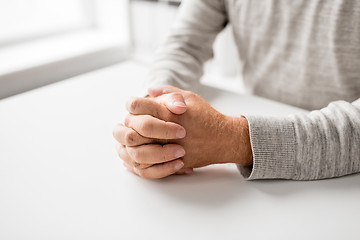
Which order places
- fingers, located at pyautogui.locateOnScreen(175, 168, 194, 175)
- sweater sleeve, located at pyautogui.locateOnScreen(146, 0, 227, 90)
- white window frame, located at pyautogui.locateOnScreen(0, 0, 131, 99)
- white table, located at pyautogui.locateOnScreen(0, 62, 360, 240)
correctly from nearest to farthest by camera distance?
white table, located at pyautogui.locateOnScreen(0, 62, 360, 240)
fingers, located at pyautogui.locateOnScreen(175, 168, 194, 175)
sweater sleeve, located at pyautogui.locateOnScreen(146, 0, 227, 90)
white window frame, located at pyautogui.locateOnScreen(0, 0, 131, 99)

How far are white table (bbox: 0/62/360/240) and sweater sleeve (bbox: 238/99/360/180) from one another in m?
0.02

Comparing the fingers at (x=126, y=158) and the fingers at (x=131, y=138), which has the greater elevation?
the fingers at (x=131, y=138)

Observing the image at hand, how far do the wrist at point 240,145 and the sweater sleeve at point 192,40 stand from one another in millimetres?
311

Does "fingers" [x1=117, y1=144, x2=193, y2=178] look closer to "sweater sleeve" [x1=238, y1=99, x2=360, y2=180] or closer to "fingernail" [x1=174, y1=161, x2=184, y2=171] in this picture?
"fingernail" [x1=174, y1=161, x2=184, y2=171]

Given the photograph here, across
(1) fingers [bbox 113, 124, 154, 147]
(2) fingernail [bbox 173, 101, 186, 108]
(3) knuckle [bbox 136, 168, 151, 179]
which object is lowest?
(3) knuckle [bbox 136, 168, 151, 179]

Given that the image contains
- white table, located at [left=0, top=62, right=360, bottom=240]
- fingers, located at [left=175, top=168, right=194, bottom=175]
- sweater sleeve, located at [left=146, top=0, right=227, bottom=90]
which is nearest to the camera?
white table, located at [left=0, top=62, right=360, bottom=240]

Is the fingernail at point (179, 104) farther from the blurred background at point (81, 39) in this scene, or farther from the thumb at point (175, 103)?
the blurred background at point (81, 39)

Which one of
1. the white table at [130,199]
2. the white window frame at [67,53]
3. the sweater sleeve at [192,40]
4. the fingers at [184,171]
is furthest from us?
the white window frame at [67,53]

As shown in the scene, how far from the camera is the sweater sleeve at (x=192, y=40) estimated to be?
0.90 m

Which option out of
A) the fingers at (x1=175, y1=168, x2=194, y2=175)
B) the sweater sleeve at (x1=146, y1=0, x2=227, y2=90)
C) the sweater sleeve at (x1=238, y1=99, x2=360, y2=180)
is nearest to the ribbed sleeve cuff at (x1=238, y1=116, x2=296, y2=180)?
the sweater sleeve at (x1=238, y1=99, x2=360, y2=180)

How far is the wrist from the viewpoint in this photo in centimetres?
58

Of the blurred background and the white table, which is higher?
the white table

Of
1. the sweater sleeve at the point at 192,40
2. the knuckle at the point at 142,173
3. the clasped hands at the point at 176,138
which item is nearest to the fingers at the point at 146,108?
the clasped hands at the point at 176,138

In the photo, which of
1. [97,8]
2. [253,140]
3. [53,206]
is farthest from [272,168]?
[97,8]
